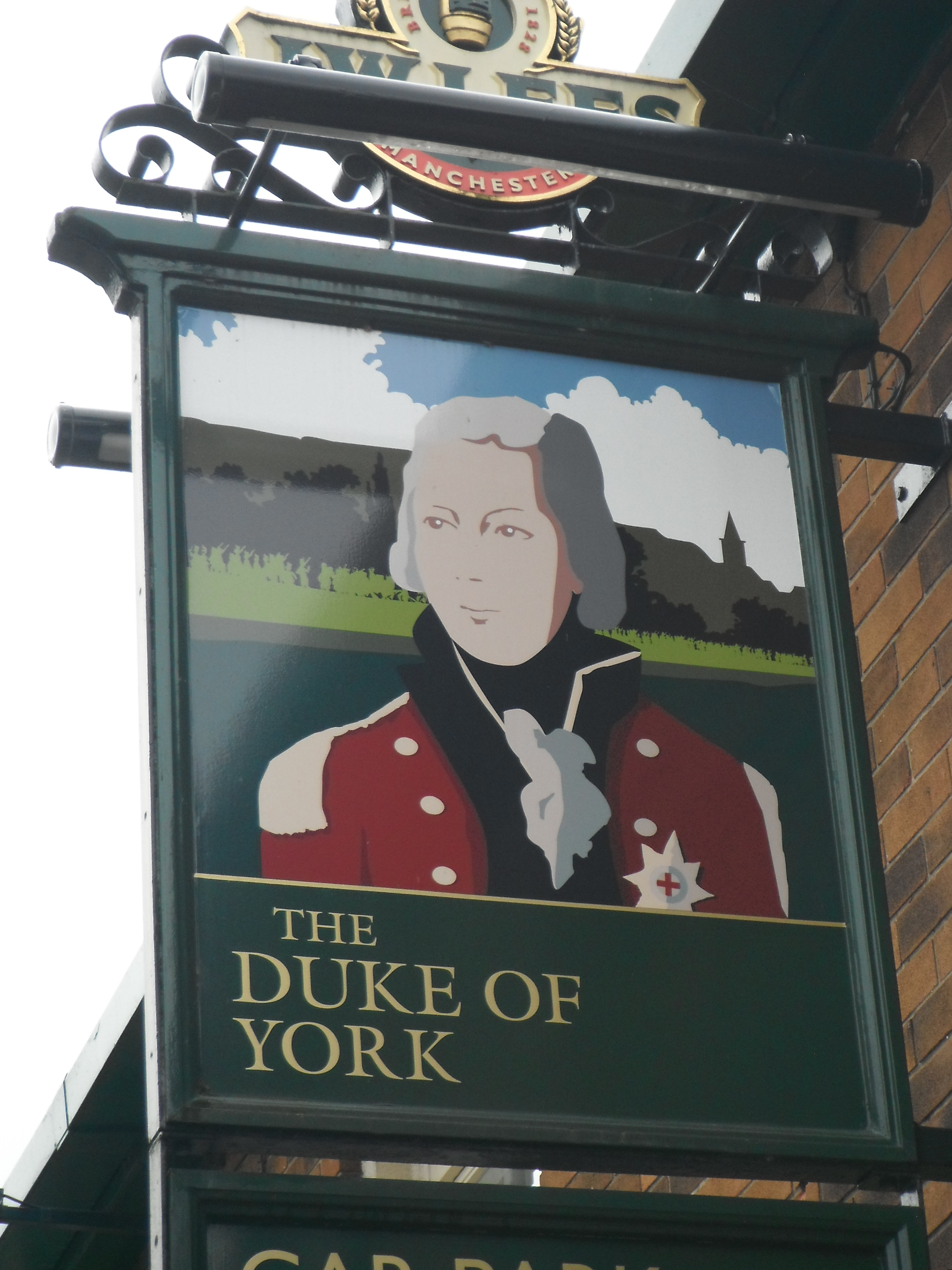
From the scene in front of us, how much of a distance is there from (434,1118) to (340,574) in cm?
109

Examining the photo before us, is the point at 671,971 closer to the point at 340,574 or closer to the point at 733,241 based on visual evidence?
the point at 340,574

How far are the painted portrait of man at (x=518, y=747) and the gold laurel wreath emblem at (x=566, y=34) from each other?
1.09 meters

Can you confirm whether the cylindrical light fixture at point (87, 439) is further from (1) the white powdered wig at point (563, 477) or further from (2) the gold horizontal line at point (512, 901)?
(2) the gold horizontal line at point (512, 901)

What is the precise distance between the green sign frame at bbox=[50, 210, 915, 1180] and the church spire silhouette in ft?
0.45

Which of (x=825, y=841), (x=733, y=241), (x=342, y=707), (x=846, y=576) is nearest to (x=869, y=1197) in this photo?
(x=825, y=841)

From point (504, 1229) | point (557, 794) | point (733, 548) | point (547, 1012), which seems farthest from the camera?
point (733, 548)

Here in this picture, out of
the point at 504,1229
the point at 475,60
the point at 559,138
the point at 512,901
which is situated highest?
→ the point at 475,60

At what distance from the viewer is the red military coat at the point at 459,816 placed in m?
3.39

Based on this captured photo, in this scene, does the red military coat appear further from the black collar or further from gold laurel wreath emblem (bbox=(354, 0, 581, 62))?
gold laurel wreath emblem (bbox=(354, 0, 581, 62))

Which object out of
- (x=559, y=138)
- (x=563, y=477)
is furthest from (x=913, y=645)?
(x=559, y=138)

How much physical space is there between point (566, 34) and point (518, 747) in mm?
1970

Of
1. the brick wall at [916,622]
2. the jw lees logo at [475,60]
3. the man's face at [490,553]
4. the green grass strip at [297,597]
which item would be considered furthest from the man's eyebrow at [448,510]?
the brick wall at [916,622]

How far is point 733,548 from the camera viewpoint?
156 inches

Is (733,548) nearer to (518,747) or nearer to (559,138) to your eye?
(518,747)
